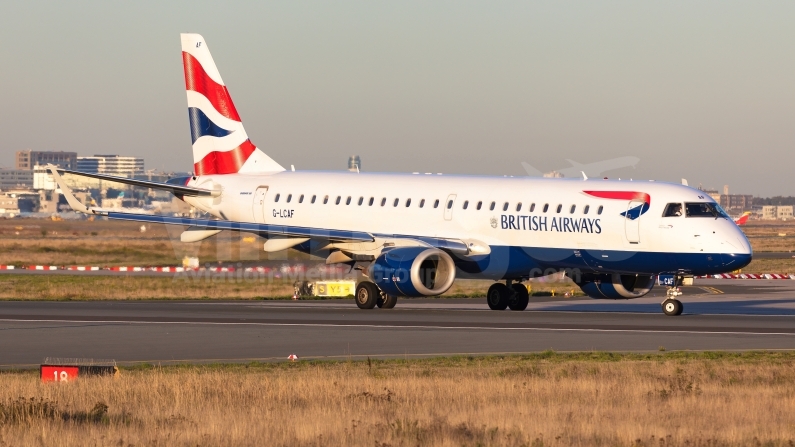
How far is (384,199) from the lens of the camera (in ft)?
137

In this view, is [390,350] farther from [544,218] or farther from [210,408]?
[544,218]

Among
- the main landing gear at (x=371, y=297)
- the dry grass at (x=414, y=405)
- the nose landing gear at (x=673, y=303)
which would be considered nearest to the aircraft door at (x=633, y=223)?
the nose landing gear at (x=673, y=303)

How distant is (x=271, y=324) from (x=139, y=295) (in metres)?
16.6

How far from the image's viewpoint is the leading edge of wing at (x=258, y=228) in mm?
40094

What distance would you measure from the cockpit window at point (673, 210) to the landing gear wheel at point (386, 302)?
945 centimetres

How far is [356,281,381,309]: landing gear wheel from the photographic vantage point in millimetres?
39531

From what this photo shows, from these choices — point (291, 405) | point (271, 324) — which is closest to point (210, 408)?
point (291, 405)

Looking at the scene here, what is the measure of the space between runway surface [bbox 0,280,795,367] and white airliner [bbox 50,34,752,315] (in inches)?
53.7

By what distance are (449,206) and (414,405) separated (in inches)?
911

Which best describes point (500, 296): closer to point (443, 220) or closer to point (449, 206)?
point (443, 220)

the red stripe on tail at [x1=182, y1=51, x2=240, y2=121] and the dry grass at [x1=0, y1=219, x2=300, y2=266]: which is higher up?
the red stripe on tail at [x1=182, y1=51, x2=240, y2=121]

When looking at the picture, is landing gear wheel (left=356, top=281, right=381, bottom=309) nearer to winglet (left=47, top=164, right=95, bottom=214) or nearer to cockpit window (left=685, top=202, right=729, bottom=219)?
winglet (left=47, top=164, right=95, bottom=214)

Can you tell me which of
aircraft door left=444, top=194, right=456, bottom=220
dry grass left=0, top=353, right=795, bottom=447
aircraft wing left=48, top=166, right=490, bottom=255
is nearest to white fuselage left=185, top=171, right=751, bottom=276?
aircraft door left=444, top=194, right=456, bottom=220

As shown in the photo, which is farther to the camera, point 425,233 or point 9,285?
point 9,285
